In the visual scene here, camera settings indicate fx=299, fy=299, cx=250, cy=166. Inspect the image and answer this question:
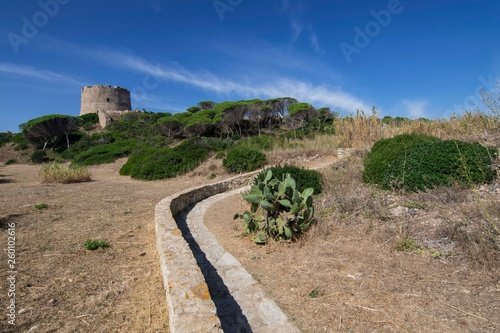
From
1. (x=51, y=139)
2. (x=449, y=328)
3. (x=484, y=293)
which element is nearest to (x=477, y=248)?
(x=484, y=293)

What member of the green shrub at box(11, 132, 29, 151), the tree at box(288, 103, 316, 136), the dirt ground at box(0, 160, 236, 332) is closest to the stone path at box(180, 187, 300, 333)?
the dirt ground at box(0, 160, 236, 332)

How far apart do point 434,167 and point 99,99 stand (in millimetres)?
46416

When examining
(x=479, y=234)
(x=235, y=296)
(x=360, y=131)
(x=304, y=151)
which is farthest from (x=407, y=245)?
(x=304, y=151)

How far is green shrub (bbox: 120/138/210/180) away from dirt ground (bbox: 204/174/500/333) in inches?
345

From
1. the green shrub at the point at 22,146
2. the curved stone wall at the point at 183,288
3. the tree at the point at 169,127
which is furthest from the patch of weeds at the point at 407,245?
the green shrub at the point at 22,146

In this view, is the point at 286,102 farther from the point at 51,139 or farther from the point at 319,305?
the point at 319,305

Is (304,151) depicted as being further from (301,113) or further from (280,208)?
(301,113)

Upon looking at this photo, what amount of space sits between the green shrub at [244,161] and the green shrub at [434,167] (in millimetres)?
5939

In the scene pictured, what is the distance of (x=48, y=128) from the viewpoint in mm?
30953

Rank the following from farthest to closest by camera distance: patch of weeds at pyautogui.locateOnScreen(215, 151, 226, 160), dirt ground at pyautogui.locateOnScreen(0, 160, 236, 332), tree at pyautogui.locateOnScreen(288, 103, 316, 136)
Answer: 1. tree at pyautogui.locateOnScreen(288, 103, 316, 136)
2. patch of weeds at pyautogui.locateOnScreen(215, 151, 226, 160)
3. dirt ground at pyautogui.locateOnScreen(0, 160, 236, 332)

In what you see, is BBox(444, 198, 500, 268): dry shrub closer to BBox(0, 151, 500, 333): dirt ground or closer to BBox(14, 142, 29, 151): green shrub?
BBox(0, 151, 500, 333): dirt ground

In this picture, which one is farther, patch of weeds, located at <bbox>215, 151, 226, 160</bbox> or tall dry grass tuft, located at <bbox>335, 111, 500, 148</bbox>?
patch of weeds, located at <bbox>215, 151, 226, 160</bbox>

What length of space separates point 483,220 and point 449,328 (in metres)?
1.83

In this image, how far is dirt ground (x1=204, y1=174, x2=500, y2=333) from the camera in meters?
2.18
